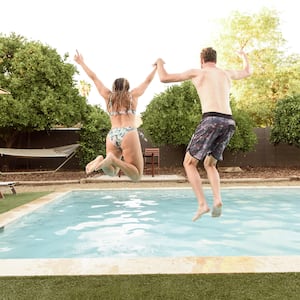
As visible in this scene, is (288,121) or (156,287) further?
A: (288,121)

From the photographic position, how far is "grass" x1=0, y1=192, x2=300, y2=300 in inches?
193

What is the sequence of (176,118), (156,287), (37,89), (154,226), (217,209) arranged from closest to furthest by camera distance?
(217,209) → (156,287) → (154,226) → (176,118) → (37,89)

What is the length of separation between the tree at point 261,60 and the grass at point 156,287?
19027 millimetres

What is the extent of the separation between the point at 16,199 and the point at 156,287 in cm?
854

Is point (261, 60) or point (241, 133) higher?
point (261, 60)

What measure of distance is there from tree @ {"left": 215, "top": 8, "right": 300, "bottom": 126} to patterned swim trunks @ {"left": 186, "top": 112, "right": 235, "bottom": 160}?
19954 millimetres

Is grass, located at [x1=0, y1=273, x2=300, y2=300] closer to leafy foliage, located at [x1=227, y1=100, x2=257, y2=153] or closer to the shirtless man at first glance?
the shirtless man

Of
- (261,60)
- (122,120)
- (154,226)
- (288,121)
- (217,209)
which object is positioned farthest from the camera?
(261,60)

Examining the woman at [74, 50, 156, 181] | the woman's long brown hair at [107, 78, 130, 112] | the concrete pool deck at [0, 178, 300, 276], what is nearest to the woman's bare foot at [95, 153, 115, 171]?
the woman at [74, 50, 156, 181]

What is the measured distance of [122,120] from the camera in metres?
4.32

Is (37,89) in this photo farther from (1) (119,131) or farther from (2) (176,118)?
(1) (119,131)

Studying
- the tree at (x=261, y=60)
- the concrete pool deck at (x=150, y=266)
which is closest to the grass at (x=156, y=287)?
the concrete pool deck at (x=150, y=266)

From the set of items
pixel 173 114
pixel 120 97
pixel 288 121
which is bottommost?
pixel 120 97

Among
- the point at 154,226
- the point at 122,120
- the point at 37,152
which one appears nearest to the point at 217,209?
the point at 122,120
